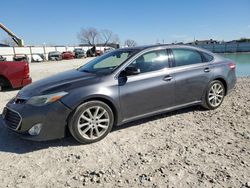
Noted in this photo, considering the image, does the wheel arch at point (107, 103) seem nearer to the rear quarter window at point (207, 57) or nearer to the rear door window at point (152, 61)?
the rear door window at point (152, 61)

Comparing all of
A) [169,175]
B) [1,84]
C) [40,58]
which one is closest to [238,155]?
[169,175]

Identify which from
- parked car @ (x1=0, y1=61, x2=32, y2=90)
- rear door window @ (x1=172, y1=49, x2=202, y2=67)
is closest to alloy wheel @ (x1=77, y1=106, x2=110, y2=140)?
rear door window @ (x1=172, y1=49, x2=202, y2=67)

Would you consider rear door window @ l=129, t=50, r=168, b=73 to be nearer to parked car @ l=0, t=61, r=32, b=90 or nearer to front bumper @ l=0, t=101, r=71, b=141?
front bumper @ l=0, t=101, r=71, b=141

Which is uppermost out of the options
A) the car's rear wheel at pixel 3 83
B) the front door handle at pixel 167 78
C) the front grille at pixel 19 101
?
the front door handle at pixel 167 78

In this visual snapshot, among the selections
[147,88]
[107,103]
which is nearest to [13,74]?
[107,103]

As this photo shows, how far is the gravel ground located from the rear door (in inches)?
20.3

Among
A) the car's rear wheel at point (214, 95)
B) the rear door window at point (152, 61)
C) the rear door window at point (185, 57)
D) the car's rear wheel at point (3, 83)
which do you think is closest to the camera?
the rear door window at point (152, 61)

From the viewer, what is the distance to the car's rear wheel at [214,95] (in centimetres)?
537

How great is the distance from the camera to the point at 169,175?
3074mm

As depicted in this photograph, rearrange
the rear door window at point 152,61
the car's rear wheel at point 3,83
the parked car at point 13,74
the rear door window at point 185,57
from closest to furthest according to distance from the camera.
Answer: the rear door window at point 152,61 < the rear door window at point 185,57 < the parked car at point 13,74 < the car's rear wheel at point 3,83

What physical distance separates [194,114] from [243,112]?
1061mm

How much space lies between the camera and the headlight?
151 inches

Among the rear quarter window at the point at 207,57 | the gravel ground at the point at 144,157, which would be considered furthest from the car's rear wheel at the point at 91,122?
the rear quarter window at the point at 207,57

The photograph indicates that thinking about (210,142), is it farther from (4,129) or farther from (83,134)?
(4,129)
